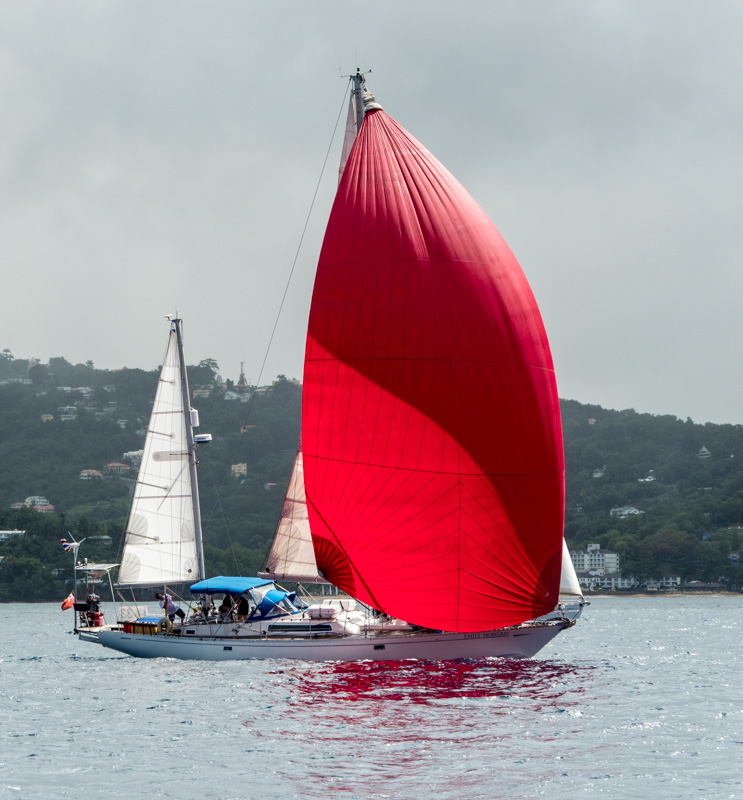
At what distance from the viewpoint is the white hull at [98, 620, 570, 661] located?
86.8 feet

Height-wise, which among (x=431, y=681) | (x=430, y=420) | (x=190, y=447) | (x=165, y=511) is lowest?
(x=431, y=681)

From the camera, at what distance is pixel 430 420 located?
80.2ft

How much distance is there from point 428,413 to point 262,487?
11314 cm

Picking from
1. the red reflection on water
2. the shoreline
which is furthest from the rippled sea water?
the shoreline

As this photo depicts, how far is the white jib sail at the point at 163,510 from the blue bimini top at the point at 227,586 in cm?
339

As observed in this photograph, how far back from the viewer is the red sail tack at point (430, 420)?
24469 mm

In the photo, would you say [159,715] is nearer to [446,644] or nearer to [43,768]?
[43,768]

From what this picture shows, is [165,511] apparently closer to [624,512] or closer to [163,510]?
[163,510]

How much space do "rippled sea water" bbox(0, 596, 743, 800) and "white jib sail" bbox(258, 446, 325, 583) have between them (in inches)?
90.4

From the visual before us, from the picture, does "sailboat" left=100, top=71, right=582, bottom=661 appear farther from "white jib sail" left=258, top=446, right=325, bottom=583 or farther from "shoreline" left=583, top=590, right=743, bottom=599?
"shoreline" left=583, top=590, right=743, bottom=599

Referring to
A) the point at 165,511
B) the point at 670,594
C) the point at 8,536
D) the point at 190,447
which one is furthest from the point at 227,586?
the point at 670,594

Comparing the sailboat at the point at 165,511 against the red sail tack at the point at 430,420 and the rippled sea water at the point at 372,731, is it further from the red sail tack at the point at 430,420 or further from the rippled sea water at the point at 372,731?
the red sail tack at the point at 430,420

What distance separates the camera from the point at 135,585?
32812mm

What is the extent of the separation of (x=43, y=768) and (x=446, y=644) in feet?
36.5
